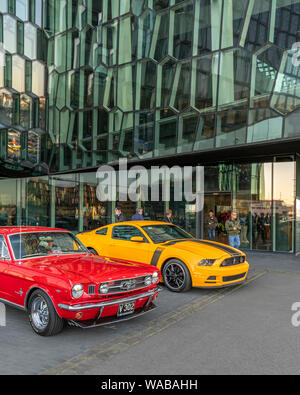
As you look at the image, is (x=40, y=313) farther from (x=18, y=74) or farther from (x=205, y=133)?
(x=18, y=74)

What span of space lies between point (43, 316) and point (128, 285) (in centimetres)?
124

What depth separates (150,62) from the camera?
53.1 ft

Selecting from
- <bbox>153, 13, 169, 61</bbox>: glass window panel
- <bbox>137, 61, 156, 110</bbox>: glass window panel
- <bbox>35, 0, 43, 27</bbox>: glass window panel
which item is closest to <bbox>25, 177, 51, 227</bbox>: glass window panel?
<bbox>137, 61, 156, 110</bbox>: glass window panel

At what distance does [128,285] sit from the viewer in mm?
5070

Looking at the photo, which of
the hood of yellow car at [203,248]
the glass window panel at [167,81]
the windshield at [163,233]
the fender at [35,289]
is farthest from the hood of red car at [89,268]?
the glass window panel at [167,81]

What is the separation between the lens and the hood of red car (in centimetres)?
478

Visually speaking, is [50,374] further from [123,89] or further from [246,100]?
[123,89]

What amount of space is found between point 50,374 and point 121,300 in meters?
1.42

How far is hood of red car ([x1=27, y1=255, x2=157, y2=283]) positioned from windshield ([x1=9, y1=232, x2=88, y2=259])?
0.86 ft

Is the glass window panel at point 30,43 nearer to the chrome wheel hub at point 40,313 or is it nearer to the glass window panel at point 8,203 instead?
the glass window panel at point 8,203

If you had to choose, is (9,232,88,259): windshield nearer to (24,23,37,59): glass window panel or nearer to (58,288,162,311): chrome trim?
(58,288,162,311): chrome trim

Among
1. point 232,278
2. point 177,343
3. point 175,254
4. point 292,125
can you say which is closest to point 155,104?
point 292,125

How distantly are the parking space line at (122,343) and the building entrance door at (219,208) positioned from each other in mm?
9330
